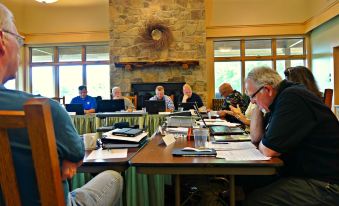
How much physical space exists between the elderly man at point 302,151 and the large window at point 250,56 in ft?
21.1

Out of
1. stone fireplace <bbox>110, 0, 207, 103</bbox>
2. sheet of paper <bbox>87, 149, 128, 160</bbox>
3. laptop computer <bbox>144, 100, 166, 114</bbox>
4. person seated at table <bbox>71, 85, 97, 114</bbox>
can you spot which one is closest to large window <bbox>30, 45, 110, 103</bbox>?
stone fireplace <bbox>110, 0, 207, 103</bbox>

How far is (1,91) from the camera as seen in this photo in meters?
0.88

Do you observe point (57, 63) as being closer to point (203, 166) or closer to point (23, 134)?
point (203, 166)

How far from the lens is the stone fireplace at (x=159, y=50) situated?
7395mm

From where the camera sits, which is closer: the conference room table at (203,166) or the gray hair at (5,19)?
the gray hair at (5,19)

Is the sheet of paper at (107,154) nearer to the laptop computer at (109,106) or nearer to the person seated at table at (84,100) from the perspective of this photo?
the laptop computer at (109,106)

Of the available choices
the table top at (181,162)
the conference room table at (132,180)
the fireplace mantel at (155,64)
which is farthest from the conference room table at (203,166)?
the fireplace mantel at (155,64)

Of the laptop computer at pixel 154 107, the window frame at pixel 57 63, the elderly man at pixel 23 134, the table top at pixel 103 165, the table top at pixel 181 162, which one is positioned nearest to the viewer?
the elderly man at pixel 23 134

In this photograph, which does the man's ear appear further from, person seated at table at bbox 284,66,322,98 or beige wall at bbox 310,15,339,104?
beige wall at bbox 310,15,339,104

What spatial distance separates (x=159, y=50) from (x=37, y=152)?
6822 millimetres

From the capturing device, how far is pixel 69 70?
8375mm

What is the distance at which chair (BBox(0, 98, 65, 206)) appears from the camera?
2.38 ft

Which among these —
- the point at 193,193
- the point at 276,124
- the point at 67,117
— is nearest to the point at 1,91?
the point at 67,117

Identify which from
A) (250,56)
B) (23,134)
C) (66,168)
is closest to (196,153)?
(66,168)
